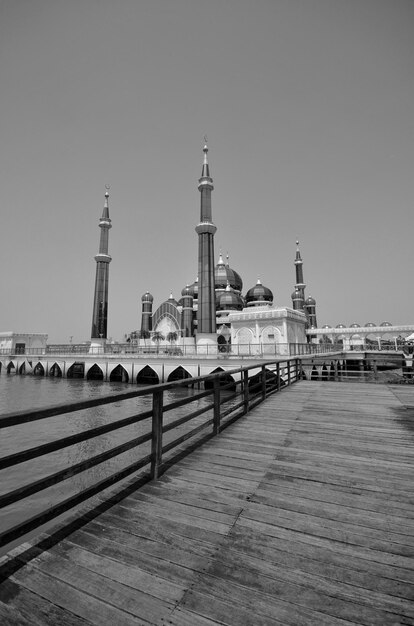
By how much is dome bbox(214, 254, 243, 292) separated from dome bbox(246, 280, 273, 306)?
514cm

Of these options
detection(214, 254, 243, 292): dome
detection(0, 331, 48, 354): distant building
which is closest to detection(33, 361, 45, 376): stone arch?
detection(0, 331, 48, 354): distant building

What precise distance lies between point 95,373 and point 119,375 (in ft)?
15.0

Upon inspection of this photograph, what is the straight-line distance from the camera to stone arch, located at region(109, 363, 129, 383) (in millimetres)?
33594

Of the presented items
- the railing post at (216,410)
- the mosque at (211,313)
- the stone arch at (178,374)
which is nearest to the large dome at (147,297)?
the mosque at (211,313)

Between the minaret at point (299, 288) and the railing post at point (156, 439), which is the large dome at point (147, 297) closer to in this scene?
the minaret at point (299, 288)

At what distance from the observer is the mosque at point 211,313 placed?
38.0m

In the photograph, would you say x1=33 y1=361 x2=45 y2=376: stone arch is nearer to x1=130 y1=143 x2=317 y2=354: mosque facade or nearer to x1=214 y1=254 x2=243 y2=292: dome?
x1=130 y1=143 x2=317 y2=354: mosque facade

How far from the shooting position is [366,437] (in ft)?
19.4

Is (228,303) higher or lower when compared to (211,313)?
higher

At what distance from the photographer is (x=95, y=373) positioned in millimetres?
38156

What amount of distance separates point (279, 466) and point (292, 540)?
1775 mm

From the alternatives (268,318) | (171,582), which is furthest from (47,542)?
(268,318)

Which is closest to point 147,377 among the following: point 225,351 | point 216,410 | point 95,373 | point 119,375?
point 119,375

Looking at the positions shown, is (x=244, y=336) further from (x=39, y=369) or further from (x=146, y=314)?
(x=146, y=314)
